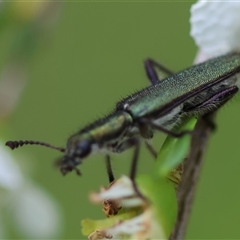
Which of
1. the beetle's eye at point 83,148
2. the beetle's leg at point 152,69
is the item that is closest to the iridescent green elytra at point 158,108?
the beetle's eye at point 83,148

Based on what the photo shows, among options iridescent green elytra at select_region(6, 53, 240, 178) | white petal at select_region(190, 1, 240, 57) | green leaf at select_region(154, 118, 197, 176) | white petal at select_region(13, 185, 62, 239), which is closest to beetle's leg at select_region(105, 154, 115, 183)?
iridescent green elytra at select_region(6, 53, 240, 178)

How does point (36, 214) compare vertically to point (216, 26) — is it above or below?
below

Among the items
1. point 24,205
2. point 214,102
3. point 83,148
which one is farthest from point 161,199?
point 24,205

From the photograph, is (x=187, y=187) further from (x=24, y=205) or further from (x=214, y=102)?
(x=24, y=205)

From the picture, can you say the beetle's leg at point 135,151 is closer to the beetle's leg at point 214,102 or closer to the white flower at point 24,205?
the beetle's leg at point 214,102

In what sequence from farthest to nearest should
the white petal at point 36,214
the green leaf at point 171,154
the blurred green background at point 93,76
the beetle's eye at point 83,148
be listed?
the blurred green background at point 93,76, the white petal at point 36,214, the beetle's eye at point 83,148, the green leaf at point 171,154
